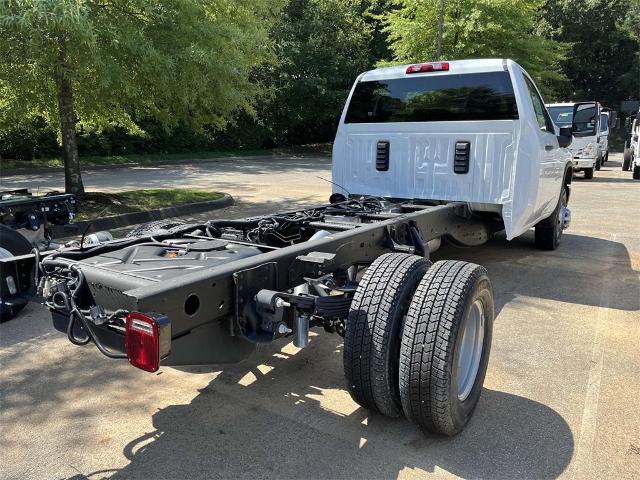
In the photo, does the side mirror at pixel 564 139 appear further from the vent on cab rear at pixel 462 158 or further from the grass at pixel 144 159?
the grass at pixel 144 159

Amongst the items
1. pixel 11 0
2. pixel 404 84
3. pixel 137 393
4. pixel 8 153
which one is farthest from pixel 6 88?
pixel 8 153

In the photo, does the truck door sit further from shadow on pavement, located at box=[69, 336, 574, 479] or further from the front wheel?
the front wheel

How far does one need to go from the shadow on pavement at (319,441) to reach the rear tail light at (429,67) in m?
3.51

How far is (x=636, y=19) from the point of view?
43.8 metres

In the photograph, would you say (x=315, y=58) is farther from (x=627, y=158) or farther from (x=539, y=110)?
(x=539, y=110)

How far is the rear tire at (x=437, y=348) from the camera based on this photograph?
2688 millimetres

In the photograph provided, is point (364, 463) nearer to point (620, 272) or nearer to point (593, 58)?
point (620, 272)

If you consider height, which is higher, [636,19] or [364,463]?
[636,19]

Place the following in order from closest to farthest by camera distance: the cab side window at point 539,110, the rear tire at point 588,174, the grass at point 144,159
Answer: the cab side window at point 539,110 < the rear tire at point 588,174 < the grass at point 144,159

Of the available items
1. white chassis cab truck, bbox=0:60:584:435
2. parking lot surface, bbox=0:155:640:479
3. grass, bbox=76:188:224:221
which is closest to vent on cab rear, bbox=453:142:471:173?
white chassis cab truck, bbox=0:60:584:435

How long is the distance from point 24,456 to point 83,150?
22.7m

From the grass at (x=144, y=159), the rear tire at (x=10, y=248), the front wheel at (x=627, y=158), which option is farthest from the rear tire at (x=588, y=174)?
the rear tire at (x=10, y=248)

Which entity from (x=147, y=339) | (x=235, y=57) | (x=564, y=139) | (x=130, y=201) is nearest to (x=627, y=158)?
(x=564, y=139)

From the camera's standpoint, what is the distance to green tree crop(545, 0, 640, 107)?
1681 inches
